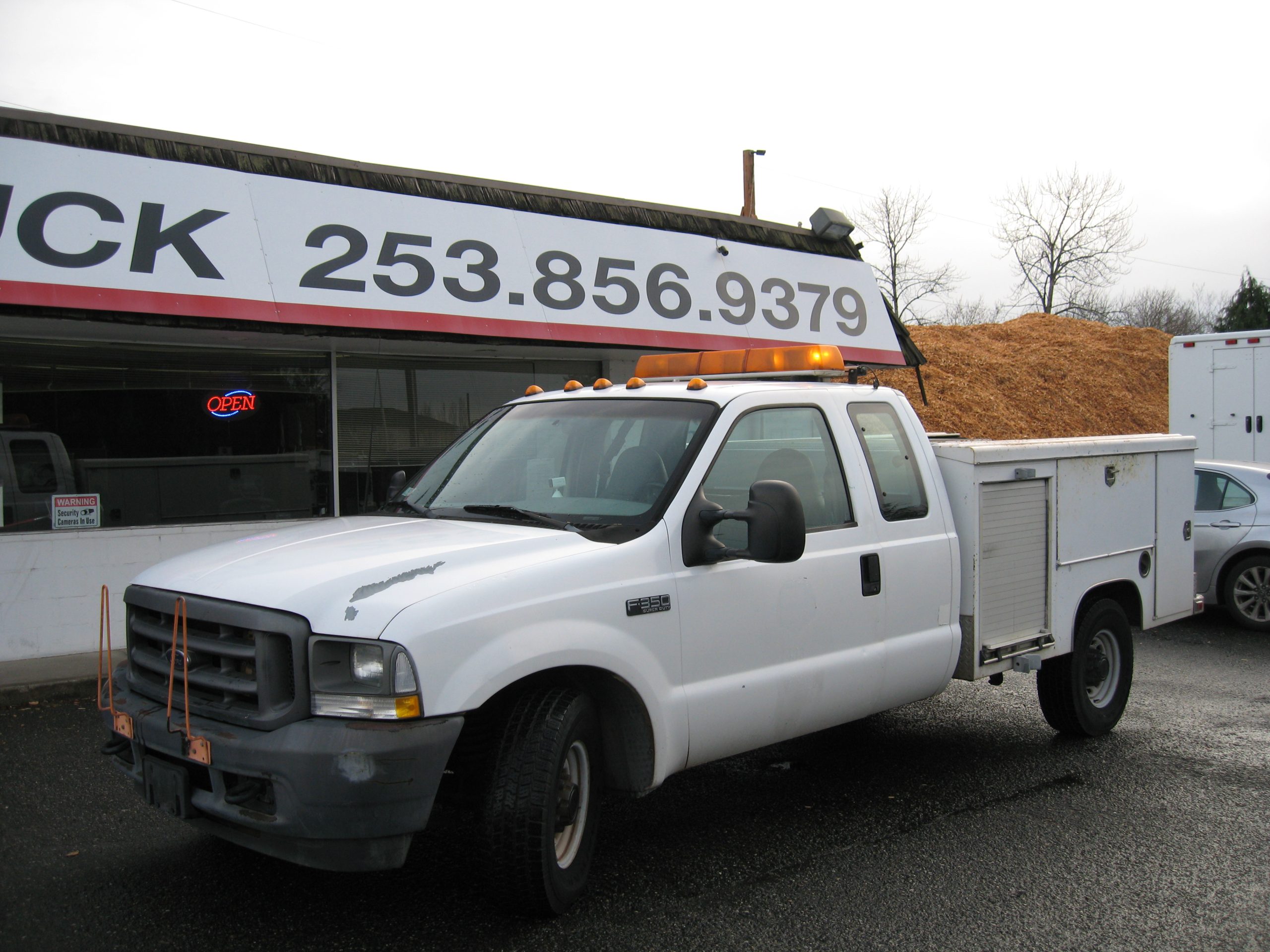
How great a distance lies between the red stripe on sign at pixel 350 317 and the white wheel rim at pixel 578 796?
5191mm

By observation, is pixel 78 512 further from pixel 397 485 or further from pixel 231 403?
pixel 397 485

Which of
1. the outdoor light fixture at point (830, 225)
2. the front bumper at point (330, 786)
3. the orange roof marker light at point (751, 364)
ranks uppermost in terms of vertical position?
the outdoor light fixture at point (830, 225)

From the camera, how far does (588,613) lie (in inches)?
150

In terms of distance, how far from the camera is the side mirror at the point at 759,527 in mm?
4020

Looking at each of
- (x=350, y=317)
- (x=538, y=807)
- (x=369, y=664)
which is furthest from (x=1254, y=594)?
(x=369, y=664)

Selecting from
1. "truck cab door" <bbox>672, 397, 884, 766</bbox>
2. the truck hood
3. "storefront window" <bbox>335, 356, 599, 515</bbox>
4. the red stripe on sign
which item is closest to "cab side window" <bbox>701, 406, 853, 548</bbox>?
"truck cab door" <bbox>672, 397, 884, 766</bbox>

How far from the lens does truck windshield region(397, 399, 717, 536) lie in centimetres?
435

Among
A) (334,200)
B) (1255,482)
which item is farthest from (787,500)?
(1255,482)

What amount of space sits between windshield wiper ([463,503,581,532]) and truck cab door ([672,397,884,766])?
0.45 m

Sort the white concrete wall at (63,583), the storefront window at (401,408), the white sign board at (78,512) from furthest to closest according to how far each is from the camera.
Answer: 1. the storefront window at (401,408)
2. the white sign board at (78,512)
3. the white concrete wall at (63,583)

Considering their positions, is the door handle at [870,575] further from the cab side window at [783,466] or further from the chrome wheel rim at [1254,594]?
the chrome wheel rim at [1254,594]

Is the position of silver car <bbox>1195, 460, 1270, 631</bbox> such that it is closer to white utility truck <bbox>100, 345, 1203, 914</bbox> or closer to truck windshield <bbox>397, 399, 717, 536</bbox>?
white utility truck <bbox>100, 345, 1203, 914</bbox>

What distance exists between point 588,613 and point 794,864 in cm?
154

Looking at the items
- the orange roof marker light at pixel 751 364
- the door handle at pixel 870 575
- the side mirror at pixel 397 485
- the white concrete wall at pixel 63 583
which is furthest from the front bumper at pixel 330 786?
the white concrete wall at pixel 63 583
